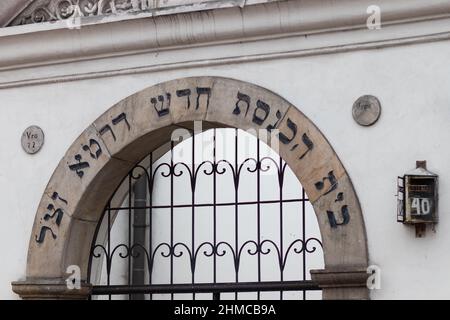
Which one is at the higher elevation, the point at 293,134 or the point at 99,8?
the point at 99,8

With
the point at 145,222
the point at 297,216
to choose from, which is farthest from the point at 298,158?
the point at 145,222

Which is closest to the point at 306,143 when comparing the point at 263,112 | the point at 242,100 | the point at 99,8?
the point at 263,112

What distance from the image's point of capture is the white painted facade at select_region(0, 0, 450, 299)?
11727 mm

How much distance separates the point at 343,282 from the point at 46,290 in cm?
305

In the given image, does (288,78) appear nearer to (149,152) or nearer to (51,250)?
(149,152)

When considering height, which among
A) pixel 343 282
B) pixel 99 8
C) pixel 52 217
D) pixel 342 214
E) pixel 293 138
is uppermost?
pixel 99 8

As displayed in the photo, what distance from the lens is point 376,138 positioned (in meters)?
12.0

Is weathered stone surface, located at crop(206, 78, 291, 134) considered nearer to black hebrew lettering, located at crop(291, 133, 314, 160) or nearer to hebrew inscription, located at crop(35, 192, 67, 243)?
black hebrew lettering, located at crop(291, 133, 314, 160)

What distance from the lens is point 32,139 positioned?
13.7m

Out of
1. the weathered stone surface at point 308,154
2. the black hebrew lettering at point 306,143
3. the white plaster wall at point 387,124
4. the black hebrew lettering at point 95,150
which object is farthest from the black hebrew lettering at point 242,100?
the black hebrew lettering at point 95,150

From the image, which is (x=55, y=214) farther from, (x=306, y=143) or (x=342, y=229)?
(x=342, y=229)

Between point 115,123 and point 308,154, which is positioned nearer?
point 308,154

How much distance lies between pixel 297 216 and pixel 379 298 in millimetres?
6803

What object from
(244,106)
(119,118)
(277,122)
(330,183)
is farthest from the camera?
→ (119,118)
